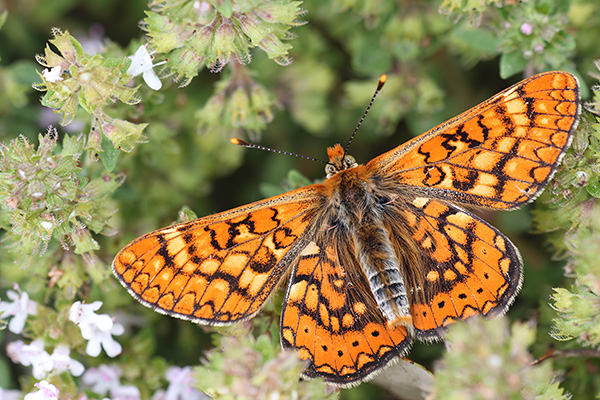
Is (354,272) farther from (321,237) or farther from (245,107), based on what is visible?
(245,107)

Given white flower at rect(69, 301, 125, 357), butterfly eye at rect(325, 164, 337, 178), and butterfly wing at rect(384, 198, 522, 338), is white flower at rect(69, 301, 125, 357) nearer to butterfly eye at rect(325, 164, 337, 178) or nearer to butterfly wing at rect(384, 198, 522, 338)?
butterfly eye at rect(325, 164, 337, 178)

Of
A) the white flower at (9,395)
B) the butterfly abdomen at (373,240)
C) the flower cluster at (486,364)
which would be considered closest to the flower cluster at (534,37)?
the butterfly abdomen at (373,240)

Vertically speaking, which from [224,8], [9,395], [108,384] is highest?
[224,8]

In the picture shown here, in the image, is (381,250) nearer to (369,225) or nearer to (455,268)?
(369,225)

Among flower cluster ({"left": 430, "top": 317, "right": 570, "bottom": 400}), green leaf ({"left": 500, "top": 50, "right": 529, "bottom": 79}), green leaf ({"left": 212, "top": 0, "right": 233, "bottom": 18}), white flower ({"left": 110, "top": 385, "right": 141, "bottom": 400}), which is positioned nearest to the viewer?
flower cluster ({"left": 430, "top": 317, "right": 570, "bottom": 400})

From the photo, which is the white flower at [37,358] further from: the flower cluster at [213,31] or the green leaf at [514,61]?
the green leaf at [514,61]

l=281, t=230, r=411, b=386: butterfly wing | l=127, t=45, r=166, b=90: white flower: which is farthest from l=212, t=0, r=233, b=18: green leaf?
l=281, t=230, r=411, b=386: butterfly wing

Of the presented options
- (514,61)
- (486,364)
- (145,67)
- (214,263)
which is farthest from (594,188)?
(145,67)

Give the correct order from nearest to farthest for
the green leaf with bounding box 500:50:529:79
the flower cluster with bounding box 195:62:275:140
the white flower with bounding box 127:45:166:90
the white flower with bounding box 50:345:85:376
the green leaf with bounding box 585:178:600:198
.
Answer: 1. the green leaf with bounding box 585:178:600:198
2. the white flower with bounding box 127:45:166:90
3. the white flower with bounding box 50:345:85:376
4. the green leaf with bounding box 500:50:529:79
5. the flower cluster with bounding box 195:62:275:140
